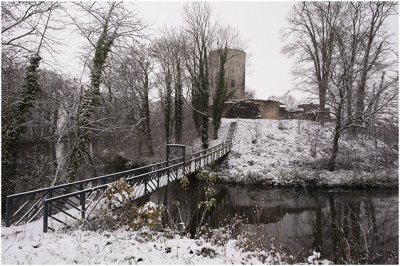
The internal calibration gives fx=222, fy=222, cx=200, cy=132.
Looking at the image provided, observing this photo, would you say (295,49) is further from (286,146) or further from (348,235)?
(348,235)

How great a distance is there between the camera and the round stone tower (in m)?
22.7

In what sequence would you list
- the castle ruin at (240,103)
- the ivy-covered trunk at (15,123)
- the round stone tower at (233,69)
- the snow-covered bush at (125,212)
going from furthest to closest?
the round stone tower at (233,69) < the castle ruin at (240,103) < the ivy-covered trunk at (15,123) < the snow-covered bush at (125,212)

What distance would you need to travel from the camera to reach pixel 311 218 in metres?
8.84

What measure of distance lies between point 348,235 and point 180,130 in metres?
14.2

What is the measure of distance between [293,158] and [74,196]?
1461 centimetres

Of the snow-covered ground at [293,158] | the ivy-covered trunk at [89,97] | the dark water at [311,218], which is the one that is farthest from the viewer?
the snow-covered ground at [293,158]

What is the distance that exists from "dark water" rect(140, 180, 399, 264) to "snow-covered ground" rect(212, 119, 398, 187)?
836mm

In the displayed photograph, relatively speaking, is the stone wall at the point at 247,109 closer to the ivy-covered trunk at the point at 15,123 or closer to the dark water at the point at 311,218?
the dark water at the point at 311,218

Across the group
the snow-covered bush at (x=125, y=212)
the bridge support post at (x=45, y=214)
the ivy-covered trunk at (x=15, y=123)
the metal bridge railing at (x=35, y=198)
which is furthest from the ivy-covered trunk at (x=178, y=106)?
the bridge support post at (x=45, y=214)

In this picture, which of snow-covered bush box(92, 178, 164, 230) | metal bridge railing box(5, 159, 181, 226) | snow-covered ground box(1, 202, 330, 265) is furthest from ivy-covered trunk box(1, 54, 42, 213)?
snow-covered bush box(92, 178, 164, 230)

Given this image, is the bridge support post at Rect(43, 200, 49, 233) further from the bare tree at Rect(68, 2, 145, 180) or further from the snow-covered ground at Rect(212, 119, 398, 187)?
the snow-covered ground at Rect(212, 119, 398, 187)

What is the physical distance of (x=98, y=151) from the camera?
15266 millimetres

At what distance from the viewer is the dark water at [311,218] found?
598 centimetres

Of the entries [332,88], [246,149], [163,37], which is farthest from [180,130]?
[332,88]
